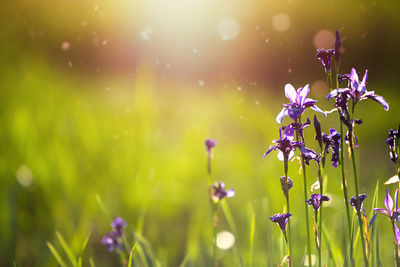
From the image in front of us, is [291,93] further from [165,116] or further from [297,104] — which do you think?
[165,116]

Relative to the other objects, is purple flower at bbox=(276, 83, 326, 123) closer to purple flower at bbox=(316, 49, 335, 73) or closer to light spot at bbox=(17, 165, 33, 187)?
purple flower at bbox=(316, 49, 335, 73)

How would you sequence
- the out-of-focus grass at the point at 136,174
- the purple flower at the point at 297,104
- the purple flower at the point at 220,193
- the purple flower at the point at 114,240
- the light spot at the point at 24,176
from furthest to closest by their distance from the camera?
the light spot at the point at 24,176 < the out-of-focus grass at the point at 136,174 < the purple flower at the point at 114,240 < the purple flower at the point at 220,193 < the purple flower at the point at 297,104

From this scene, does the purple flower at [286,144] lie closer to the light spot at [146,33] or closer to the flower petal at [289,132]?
the flower petal at [289,132]

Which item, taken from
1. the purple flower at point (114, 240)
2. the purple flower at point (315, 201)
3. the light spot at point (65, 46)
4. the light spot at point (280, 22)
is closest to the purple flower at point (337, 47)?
the purple flower at point (315, 201)

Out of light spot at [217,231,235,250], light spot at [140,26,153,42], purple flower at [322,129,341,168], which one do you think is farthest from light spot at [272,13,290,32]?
purple flower at [322,129,341,168]

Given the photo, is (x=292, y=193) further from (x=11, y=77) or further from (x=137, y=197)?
(x=11, y=77)

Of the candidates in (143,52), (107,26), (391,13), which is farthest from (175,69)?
(391,13)
